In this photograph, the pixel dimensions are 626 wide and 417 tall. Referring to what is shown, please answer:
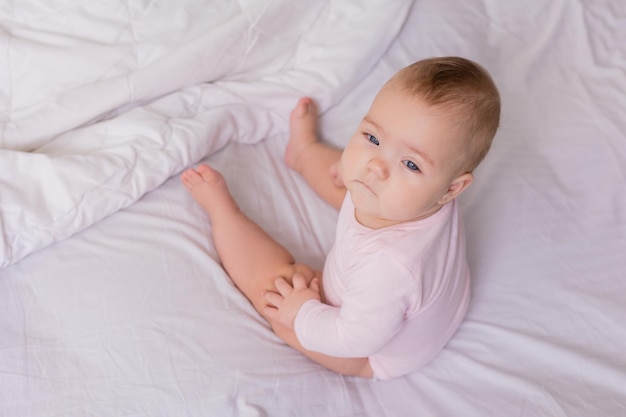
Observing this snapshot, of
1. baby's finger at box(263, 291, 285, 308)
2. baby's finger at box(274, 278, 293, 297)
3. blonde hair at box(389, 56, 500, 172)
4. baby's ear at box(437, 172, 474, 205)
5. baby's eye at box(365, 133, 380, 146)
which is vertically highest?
blonde hair at box(389, 56, 500, 172)

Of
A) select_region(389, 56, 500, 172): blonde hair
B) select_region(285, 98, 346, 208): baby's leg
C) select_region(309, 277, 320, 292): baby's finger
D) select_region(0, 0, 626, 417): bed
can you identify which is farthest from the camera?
select_region(285, 98, 346, 208): baby's leg

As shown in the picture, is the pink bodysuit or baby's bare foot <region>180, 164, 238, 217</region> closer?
the pink bodysuit

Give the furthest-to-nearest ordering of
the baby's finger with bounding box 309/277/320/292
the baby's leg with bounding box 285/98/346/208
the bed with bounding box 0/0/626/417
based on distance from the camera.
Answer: the baby's leg with bounding box 285/98/346/208 < the baby's finger with bounding box 309/277/320/292 < the bed with bounding box 0/0/626/417

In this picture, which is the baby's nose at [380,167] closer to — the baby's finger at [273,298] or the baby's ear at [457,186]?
the baby's ear at [457,186]

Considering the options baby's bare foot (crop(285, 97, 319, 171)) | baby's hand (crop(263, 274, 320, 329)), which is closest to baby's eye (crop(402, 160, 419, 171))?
baby's hand (crop(263, 274, 320, 329))

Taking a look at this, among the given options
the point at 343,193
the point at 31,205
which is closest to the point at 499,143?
the point at 343,193

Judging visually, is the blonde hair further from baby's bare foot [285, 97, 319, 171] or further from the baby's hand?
baby's bare foot [285, 97, 319, 171]

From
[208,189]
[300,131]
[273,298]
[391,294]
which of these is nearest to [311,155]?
[300,131]

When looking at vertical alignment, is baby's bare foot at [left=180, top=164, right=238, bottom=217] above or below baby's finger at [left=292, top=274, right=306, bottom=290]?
above

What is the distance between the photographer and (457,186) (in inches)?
38.8

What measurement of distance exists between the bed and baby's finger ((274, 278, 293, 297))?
6 cm

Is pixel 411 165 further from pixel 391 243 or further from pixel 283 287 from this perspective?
pixel 283 287

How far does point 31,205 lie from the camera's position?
1.11 metres

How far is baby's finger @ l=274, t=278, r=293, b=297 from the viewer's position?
1.11 meters
